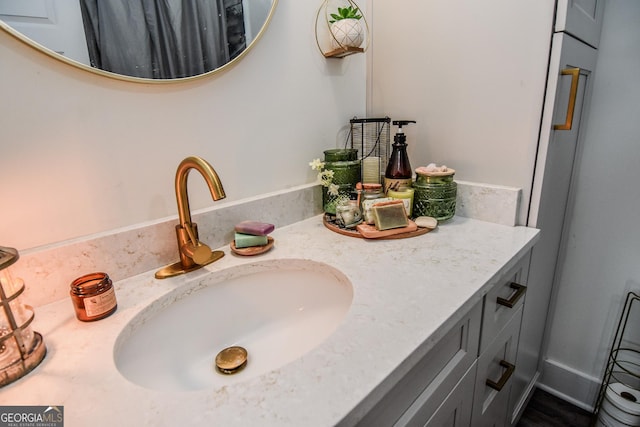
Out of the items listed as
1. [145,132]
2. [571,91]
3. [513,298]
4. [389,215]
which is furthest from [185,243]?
[571,91]

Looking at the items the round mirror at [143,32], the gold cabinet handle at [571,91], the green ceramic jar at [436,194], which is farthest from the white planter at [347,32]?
the gold cabinet handle at [571,91]

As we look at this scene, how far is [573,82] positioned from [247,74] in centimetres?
81

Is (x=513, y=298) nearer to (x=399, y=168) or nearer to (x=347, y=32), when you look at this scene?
(x=399, y=168)

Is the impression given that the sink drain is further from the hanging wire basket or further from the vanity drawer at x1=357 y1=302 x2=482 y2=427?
the hanging wire basket

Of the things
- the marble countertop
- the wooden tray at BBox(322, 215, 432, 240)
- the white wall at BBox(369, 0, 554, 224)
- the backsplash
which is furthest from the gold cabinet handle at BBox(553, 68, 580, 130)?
the wooden tray at BBox(322, 215, 432, 240)

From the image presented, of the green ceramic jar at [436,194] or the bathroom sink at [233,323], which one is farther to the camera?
the green ceramic jar at [436,194]

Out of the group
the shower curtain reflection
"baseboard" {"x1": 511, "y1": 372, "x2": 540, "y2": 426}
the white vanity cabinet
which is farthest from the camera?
"baseboard" {"x1": 511, "y1": 372, "x2": 540, "y2": 426}

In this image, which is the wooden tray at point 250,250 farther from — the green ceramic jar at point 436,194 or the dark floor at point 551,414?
the dark floor at point 551,414

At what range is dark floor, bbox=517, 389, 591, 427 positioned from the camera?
1.23 m

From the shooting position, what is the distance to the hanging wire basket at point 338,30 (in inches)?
37.4

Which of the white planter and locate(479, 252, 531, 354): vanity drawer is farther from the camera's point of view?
the white planter

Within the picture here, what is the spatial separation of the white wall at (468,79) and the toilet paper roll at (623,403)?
67cm

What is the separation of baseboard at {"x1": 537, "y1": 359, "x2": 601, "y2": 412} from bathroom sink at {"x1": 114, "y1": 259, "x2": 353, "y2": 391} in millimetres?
1107

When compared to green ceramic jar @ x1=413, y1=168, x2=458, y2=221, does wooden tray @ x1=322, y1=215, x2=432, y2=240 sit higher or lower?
lower
